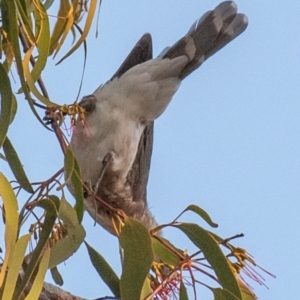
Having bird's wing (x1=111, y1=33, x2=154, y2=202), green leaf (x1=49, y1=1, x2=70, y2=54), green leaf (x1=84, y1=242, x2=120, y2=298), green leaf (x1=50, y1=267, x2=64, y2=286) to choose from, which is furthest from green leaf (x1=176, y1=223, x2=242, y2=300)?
bird's wing (x1=111, y1=33, x2=154, y2=202)

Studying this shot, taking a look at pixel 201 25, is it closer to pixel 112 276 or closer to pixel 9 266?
pixel 112 276

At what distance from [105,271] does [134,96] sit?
86cm

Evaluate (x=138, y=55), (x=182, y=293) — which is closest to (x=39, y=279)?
(x=182, y=293)

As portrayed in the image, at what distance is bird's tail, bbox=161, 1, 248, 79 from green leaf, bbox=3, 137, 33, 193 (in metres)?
0.94

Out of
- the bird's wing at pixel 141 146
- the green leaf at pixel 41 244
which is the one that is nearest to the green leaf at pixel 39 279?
the green leaf at pixel 41 244

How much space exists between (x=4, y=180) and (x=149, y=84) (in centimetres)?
107

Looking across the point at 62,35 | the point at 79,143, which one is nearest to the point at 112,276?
the point at 62,35

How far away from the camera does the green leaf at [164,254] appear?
4.41ft

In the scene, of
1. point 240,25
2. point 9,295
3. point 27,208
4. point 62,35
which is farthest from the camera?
point 240,25

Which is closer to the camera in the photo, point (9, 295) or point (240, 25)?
point (9, 295)

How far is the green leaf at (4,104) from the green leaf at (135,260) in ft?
0.86

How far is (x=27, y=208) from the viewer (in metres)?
1.21

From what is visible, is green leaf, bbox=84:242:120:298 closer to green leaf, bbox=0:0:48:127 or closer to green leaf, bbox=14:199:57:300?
green leaf, bbox=14:199:57:300

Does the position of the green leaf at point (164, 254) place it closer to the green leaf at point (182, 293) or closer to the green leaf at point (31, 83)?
the green leaf at point (182, 293)
